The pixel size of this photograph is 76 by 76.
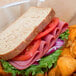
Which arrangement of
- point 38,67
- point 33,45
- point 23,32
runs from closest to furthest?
point 38,67 → point 33,45 → point 23,32

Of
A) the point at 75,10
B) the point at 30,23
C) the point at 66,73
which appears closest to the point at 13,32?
the point at 30,23

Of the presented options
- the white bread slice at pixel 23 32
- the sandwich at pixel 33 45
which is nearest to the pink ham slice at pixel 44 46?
the sandwich at pixel 33 45

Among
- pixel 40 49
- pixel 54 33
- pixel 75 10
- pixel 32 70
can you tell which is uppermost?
pixel 75 10

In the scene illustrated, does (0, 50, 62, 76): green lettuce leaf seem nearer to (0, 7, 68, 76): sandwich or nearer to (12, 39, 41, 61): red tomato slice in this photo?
(0, 7, 68, 76): sandwich

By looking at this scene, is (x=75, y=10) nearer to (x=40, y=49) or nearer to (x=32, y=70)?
(x=40, y=49)

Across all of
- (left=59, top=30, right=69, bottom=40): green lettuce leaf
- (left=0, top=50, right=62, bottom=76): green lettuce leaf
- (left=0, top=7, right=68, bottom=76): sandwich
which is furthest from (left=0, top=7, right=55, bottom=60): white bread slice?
(left=59, top=30, right=69, bottom=40): green lettuce leaf

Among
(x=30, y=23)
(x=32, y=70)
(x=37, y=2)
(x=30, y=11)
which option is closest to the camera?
(x=32, y=70)

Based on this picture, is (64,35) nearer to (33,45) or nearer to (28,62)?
(33,45)

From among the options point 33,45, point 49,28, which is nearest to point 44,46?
point 33,45
